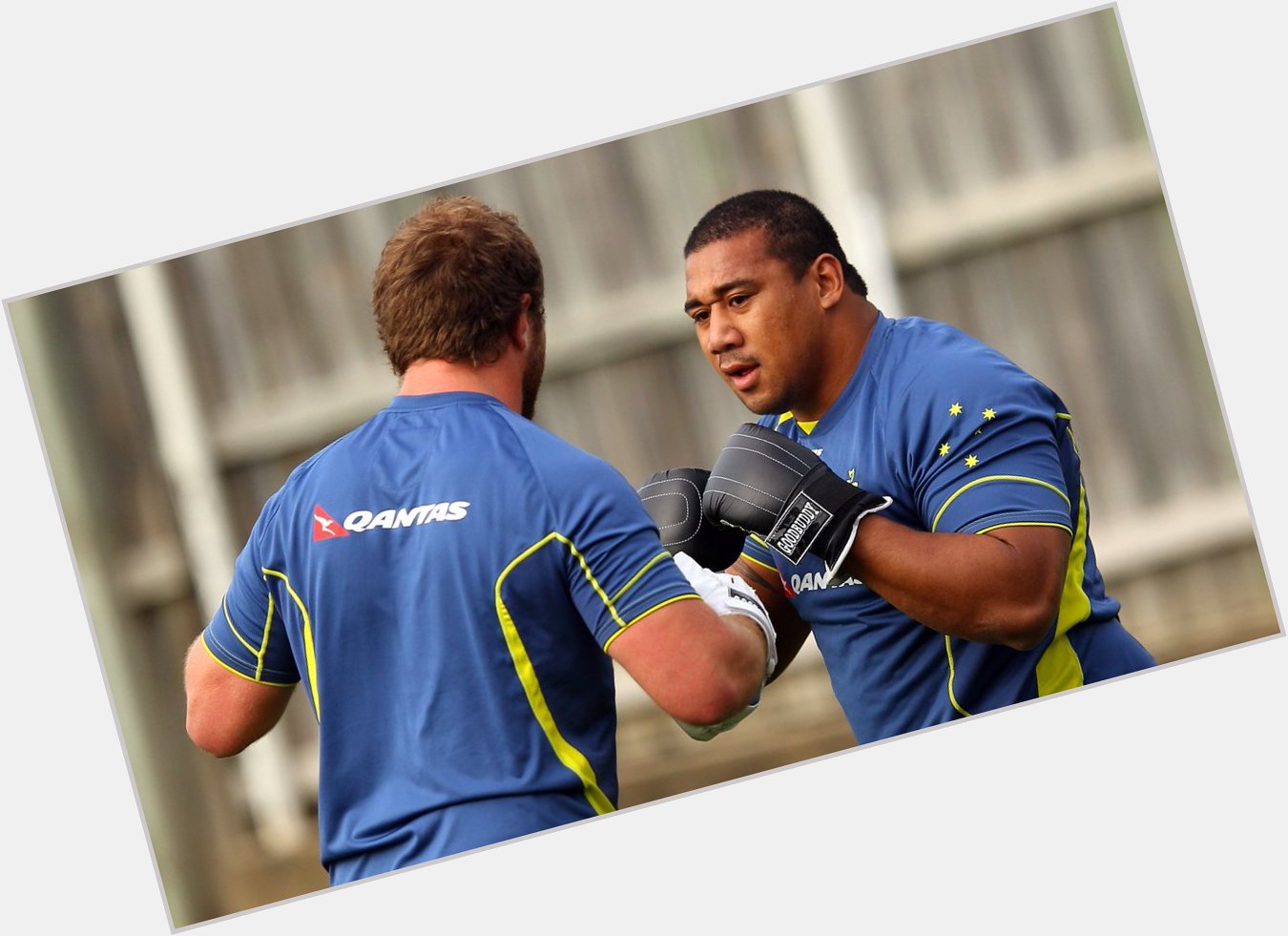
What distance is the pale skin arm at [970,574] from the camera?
2.79 metres

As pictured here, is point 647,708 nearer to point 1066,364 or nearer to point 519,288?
point 1066,364

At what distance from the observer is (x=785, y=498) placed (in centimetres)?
295

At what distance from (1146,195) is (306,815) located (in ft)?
15.1

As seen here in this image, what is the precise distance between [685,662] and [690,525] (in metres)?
0.95

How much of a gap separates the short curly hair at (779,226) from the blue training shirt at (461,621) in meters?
1.08

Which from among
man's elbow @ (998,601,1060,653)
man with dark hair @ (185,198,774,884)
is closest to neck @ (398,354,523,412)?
man with dark hair @ (185,198,774,884)

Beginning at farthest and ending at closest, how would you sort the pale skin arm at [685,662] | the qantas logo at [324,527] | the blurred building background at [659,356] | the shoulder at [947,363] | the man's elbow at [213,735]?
the blurred building background at [659,356] → the shoulder at [947,363] → the man's elbow at [213,735] → the qantas logo at [324,527] → the pale skin arm at [685,662]

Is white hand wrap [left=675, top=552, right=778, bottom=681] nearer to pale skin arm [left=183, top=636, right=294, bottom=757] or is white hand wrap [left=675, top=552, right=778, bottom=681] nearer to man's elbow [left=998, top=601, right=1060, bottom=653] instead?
man's elbow [left=998, top=601, right=1060, bottom=653]

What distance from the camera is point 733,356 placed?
333 centimetres

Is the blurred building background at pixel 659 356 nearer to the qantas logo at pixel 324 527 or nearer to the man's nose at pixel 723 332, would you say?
the man's nose at pixel 723 332

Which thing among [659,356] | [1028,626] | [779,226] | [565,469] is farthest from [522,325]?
[659,356]

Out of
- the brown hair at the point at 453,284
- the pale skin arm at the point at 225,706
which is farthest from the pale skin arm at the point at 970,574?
the pale skin arm at the point at 225,706

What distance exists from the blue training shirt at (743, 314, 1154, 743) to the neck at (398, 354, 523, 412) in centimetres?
98

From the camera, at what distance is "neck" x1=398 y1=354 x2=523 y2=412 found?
2.59 m
